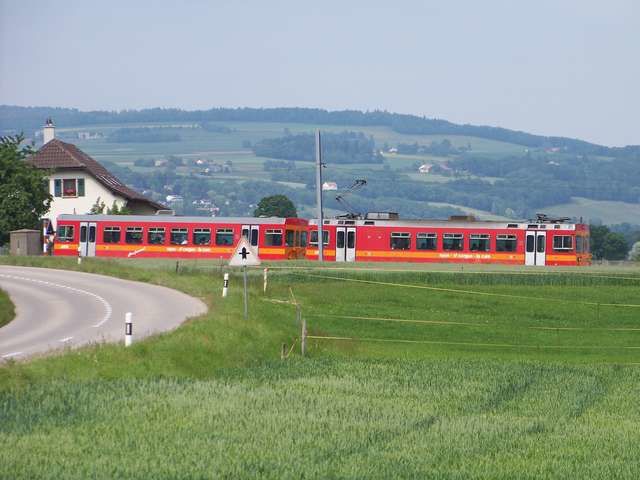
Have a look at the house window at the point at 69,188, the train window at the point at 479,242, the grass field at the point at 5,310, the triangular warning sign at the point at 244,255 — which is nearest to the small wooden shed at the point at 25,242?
the train window at the point at 479,242

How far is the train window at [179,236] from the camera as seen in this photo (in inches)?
2990

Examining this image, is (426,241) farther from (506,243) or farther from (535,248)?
(535,248)

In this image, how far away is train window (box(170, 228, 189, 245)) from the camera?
75.9 meters

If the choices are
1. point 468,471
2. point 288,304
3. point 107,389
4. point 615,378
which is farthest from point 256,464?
point 288,304

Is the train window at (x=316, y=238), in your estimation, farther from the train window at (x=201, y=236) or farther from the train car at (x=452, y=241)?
the train window at (x=201, y=236)

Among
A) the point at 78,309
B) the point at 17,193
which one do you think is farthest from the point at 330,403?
the point at 17,193

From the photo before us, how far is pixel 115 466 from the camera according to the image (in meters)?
17.4

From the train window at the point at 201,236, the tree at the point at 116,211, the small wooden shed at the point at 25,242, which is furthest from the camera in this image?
the tree at the point at 116,211

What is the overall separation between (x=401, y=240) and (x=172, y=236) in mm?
12703

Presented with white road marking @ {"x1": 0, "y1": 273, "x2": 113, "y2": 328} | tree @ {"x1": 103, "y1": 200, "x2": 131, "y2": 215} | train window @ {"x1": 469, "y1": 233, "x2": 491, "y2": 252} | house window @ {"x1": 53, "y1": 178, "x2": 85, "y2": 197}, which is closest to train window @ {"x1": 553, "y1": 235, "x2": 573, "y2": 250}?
train window @ {"x1": 469, "y1": 233, "x2": 491, "y2": 252}

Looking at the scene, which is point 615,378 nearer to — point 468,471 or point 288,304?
point 468,471

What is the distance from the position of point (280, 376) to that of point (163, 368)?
2481 mm

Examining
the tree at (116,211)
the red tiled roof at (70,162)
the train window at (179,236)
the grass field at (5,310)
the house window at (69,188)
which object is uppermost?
the red tiled roof at (70,162)

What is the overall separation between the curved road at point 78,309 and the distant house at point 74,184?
50346 millimetres
